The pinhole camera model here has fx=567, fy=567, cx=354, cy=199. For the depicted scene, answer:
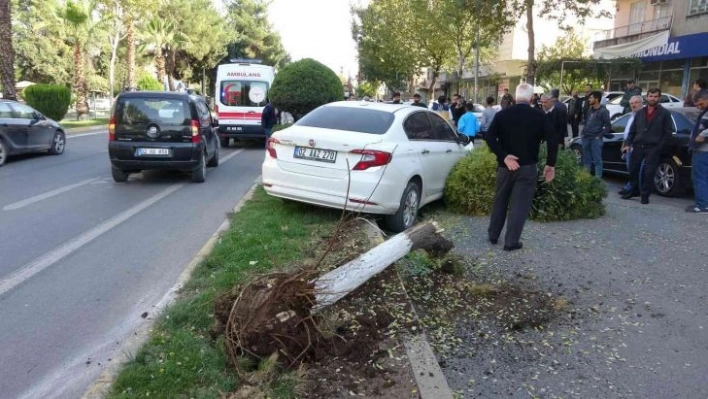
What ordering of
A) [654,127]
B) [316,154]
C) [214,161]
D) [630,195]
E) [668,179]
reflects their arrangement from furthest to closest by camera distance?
[214,161] → [668,179] → [630,195] → [654,127] → [316,154]

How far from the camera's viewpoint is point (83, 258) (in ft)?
19.5

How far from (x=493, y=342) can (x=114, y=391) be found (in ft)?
8.00

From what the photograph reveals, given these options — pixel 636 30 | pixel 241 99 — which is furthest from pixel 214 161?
pixel 636 30

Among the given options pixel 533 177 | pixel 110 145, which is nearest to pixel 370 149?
pixel 533 177

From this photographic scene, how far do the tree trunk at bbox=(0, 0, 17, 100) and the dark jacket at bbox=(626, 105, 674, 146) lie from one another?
19610 mm

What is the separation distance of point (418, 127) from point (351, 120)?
99 cm

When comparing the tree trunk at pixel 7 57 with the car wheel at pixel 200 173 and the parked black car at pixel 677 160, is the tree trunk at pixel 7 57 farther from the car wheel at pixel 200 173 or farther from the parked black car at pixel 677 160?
the parked black car at pixel 677 160

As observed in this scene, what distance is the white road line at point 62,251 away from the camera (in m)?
5.26

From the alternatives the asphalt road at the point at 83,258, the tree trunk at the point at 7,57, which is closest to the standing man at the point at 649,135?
the asphalt road at the point at 83,258

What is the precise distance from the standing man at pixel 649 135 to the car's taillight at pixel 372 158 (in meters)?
4.77

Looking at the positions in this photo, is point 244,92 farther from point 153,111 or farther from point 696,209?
point 696,209

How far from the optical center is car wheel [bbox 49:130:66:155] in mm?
14984

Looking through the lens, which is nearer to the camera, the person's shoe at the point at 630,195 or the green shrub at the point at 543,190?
the green shrub at the point at 543,190

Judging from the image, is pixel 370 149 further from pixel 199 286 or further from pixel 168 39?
pixel 168 39
